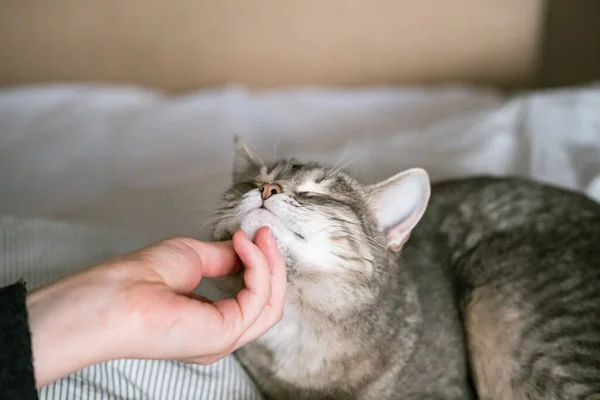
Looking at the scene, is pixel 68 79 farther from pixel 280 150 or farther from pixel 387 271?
pixel 387 271

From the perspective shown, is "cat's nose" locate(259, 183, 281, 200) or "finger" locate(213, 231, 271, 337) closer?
"finger" locate(213, 231, 271, 337)

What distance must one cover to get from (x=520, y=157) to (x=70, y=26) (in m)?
1.72

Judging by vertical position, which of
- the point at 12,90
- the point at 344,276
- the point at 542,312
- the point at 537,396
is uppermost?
the point at 12,90

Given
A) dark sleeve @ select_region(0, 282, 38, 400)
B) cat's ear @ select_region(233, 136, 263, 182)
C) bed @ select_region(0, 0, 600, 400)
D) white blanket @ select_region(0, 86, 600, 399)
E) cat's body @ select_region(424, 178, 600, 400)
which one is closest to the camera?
dark sleeve @ select_region(0, 282, 38, 400)

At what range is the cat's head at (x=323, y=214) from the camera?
0.92m

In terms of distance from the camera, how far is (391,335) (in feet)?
3.53

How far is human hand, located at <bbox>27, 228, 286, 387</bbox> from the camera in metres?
0.69

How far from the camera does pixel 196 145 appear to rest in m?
1.89

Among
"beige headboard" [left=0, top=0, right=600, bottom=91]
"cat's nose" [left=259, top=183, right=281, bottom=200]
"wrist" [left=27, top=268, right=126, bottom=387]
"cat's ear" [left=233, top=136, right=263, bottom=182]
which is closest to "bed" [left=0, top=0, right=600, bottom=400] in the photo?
"beige headboard" [left=0, top=0, right=600, bottom=91]

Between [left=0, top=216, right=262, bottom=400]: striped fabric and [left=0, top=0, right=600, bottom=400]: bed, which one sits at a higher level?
[left=0, top=0, right=600, bottom=400]: bed

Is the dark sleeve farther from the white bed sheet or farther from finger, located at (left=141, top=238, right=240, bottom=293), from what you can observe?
the white bed sheet

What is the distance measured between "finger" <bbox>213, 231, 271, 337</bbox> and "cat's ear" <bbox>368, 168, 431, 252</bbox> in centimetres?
34

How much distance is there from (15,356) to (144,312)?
5.7 inches

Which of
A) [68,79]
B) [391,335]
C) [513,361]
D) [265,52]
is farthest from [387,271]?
[68,79]
